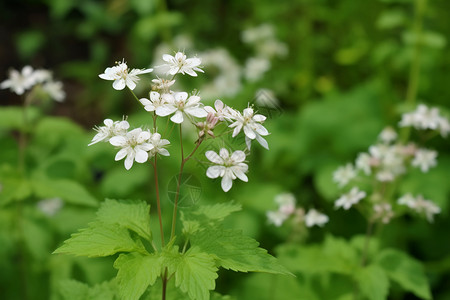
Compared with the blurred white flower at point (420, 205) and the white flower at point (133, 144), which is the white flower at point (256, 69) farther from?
the white flower at point (133, 144)

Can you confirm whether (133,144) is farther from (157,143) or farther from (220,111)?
(220,111)

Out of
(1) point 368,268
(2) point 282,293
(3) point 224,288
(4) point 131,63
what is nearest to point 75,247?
(1) point 368,268

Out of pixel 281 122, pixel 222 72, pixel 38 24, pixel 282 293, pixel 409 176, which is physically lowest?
pixel 282 293

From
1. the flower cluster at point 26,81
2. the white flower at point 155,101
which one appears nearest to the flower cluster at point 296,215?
the white flower at point 155,101

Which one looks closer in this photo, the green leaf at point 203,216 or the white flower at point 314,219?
the green leaf at point 203,216

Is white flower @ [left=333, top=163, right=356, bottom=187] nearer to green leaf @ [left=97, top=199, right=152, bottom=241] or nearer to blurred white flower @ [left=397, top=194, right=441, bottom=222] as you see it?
blurred white flower @ [left=397, top=194, right=441, bottom=222]

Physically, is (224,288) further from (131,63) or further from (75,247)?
(131,63)

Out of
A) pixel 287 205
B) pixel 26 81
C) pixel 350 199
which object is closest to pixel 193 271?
pixel 350 199
